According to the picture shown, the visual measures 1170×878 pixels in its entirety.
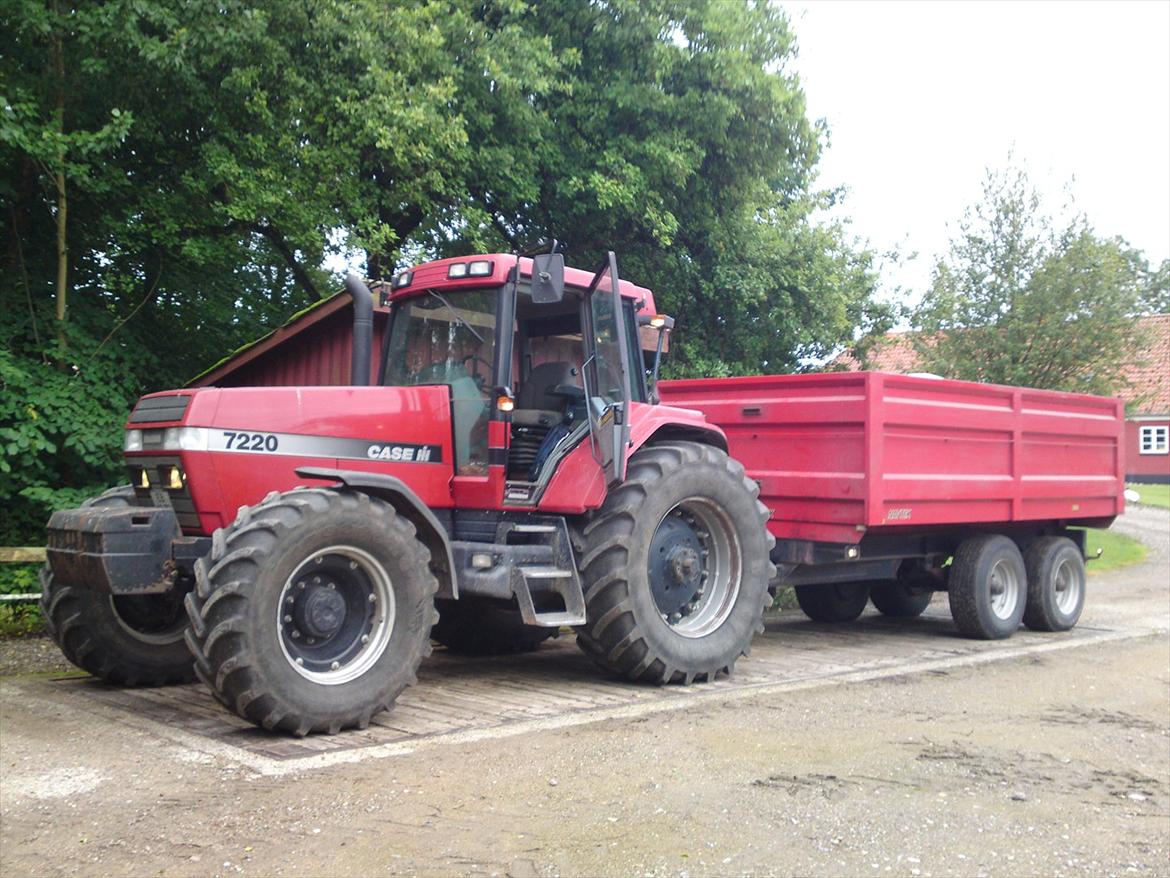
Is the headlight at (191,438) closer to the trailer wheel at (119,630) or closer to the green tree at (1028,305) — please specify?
the trailer wheel at (119,630)

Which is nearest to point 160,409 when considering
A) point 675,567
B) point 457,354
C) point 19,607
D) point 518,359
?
point 457,354

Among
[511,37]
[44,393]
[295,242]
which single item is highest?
[511,37]

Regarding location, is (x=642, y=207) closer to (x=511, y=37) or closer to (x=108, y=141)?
(x=511, y=37)

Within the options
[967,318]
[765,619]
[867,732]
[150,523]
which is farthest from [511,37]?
[967,318]

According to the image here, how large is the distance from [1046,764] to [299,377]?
6.61 metres

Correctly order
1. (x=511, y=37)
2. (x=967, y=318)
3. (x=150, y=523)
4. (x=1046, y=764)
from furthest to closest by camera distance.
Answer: (x=967, y=318), (x=511, y=37), (x=150, y=523), (x=1046, y=764)

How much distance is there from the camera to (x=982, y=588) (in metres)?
10.6

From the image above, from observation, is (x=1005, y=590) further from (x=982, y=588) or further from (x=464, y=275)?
(x=464, y=275)

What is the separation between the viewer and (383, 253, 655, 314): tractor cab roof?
7.45m

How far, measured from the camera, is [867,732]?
665 cm

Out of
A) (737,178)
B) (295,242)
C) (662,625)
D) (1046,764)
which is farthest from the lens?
(737,178)

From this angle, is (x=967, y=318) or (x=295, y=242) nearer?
(x=295, y=242)

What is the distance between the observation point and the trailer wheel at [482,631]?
29.2ft

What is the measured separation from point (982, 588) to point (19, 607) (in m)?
8.26
